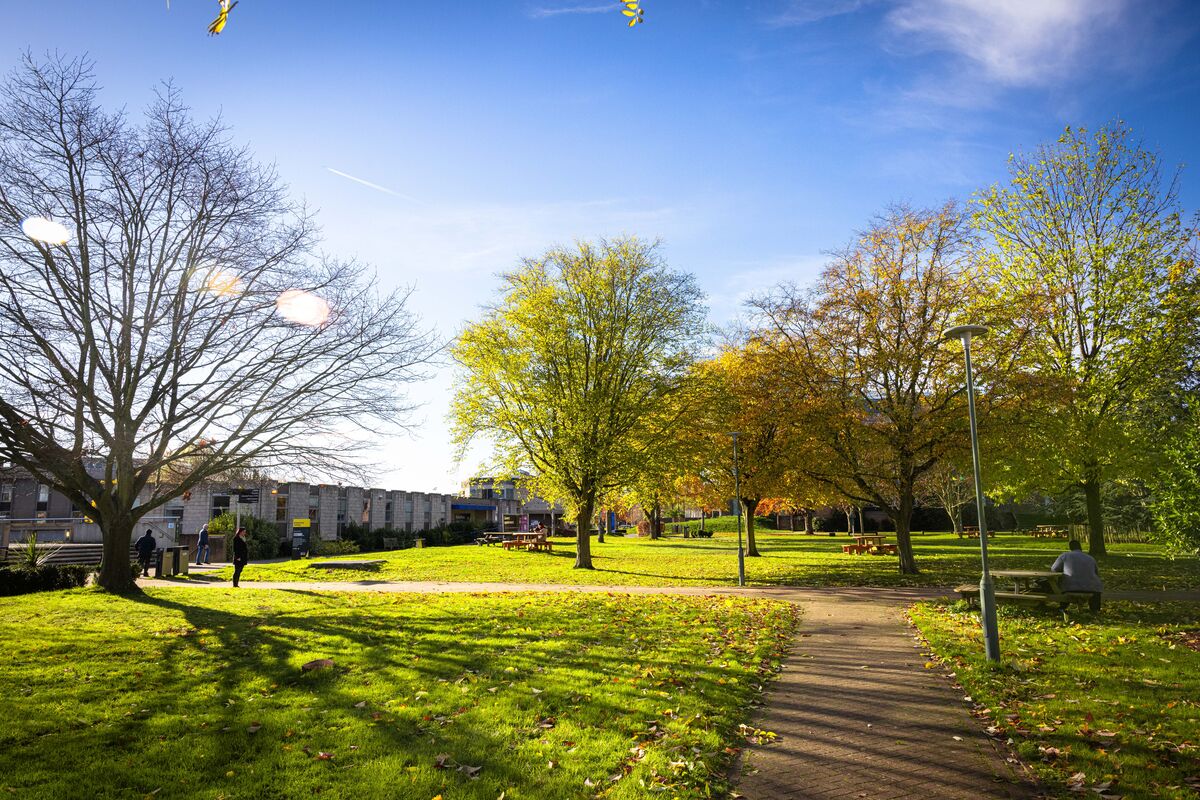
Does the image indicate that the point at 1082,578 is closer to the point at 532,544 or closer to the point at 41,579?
the point at 41,579

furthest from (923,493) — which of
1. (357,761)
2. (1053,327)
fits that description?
(357,761)

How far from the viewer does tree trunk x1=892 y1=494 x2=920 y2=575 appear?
860 inches

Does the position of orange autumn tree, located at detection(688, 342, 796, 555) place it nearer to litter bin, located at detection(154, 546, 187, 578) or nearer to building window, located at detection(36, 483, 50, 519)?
litter bin, located at detection(154, 546, 187, 578)

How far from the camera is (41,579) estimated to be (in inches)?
681

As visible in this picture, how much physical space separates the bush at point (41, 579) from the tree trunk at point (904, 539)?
24327 millimetres

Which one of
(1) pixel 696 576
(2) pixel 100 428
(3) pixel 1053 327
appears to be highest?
(3) pixel 1053 327

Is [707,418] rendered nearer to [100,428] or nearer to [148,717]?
[100,428]

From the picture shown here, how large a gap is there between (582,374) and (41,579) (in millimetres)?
17980

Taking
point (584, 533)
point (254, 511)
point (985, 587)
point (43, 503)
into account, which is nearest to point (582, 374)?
point (584, 533)

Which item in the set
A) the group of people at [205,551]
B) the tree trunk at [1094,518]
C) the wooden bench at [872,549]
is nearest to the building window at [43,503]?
the group of people at [205,551]

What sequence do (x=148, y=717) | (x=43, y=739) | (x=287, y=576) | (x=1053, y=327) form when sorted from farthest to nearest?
1. (x=1053, y=327)
2. (x=287, y=576)
3. (x=148, y=717)
4. (x=43, y=739)

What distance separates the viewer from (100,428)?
1497 centimetres

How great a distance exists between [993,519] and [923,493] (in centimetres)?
1341

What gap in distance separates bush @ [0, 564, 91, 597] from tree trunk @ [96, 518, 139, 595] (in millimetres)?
2323
